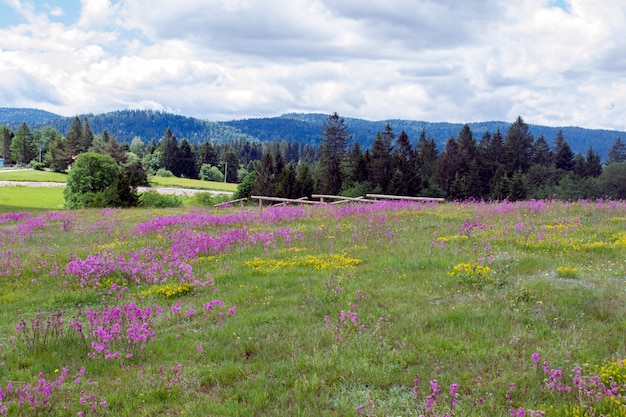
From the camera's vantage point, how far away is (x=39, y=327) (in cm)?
765

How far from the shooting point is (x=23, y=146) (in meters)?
158

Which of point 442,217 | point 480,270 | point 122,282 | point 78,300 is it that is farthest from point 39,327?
point 442,217

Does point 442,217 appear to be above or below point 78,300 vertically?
above

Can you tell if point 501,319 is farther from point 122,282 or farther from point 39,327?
point 122,282

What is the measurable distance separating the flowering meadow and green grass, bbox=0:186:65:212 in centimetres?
7062

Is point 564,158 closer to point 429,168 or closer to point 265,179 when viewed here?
point 429,168

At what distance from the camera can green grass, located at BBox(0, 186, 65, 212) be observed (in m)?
76.0

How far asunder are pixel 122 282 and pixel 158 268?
95 cm

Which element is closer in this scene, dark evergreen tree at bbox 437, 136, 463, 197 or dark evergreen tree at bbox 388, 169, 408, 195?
dark evergreen tree at bbox 388, 169, 408, 195

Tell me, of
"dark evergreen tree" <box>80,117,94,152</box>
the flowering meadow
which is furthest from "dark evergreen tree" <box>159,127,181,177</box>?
the flowering meadow

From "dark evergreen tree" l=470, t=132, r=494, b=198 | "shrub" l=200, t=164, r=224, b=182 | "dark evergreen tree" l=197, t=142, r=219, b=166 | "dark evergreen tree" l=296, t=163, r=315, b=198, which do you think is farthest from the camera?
"dark evergreen tree" l=197, t=142, r=219, b=166

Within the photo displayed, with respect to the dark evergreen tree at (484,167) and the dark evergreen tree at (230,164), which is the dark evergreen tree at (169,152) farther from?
the dark evergreen tree at (484,167)

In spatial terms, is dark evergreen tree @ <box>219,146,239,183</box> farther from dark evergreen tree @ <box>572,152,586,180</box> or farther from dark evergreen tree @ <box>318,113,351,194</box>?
dark evergreen tree @ <box>572,152,586,180</box>

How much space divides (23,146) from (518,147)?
153 m
